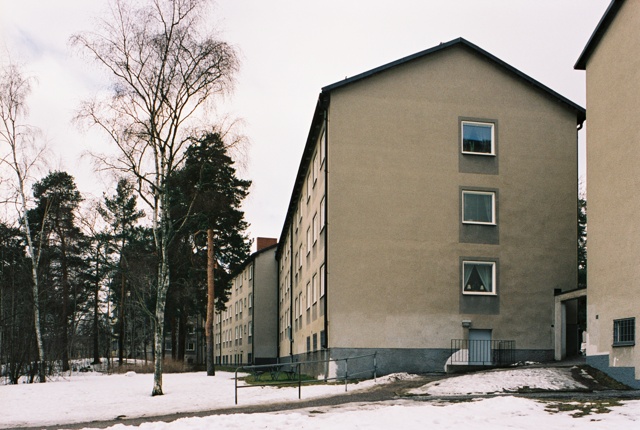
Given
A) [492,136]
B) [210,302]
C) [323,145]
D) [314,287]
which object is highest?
[492,136]

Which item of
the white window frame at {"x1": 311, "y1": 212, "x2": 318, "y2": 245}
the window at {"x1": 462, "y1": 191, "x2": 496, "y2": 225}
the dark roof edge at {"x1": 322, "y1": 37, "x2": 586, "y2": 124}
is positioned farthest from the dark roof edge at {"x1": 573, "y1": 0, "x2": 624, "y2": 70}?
the white window frame at {"x1": 311, "y1": 212, "x2": 318, "y2": 245}

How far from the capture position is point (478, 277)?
949 inches

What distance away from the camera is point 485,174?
80.8ft

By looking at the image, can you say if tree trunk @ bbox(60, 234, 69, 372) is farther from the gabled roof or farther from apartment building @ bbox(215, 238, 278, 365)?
the gabled roof

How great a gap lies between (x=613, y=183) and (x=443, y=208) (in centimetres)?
726

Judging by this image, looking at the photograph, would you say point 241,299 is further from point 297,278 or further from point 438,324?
point 438,324

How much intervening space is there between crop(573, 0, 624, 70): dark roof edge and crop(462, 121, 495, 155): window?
4990 mm

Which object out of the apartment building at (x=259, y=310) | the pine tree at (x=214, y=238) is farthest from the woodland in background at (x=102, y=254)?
the apartment building at (x=259, y=310)

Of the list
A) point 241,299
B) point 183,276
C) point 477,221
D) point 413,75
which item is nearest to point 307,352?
point 477,221

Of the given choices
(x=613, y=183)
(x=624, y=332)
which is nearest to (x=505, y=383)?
(x=624, y=332)

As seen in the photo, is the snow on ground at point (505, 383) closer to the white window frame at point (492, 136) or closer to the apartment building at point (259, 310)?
the white window frame at point (492, 136)

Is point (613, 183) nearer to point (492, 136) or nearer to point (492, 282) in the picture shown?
point (492, 282)

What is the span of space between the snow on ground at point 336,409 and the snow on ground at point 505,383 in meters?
0.02

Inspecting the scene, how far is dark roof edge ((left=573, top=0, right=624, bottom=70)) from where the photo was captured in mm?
18281
